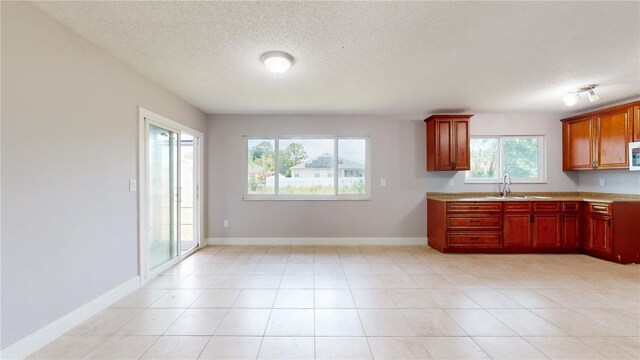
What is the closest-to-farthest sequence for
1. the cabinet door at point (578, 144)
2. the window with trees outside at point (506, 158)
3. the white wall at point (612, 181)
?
the white wall at point (612, 181), the cabinet door at point (578, 144), the window with trees outside at point (506, 158)

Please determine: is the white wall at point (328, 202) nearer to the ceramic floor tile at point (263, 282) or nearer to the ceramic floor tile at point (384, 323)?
the ceramic floor tile at point (263, 282)

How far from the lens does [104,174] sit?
2.53m

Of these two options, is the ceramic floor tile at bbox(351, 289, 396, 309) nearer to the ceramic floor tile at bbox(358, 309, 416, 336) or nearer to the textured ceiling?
the ceramic floor tile at bbox(358, 309, 416, 336)

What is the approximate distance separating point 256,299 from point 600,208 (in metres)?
5.01

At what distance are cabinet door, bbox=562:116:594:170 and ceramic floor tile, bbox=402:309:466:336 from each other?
4187 mm

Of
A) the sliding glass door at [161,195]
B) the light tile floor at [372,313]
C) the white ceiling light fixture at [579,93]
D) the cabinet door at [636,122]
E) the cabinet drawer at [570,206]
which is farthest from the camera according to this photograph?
the cabinet drawer at [570,206]

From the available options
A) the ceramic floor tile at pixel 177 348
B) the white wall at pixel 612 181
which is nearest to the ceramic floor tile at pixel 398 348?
the ceramic floor tile at pixel 177 348

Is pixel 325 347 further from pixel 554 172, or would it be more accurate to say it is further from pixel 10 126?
pixel 554 172

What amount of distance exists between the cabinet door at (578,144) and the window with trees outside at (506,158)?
0.36 m

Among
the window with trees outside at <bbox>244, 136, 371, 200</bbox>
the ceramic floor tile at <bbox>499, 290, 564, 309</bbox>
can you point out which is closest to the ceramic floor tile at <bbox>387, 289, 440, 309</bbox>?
the ceramic floor tile at <bbox>499, 290, 564, 309</bbox>

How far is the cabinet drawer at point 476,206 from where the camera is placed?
169 inches

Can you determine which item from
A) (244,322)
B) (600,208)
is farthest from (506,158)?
(244,322)

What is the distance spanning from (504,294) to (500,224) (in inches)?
72.8

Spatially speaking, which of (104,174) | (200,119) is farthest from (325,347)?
(200,119)
